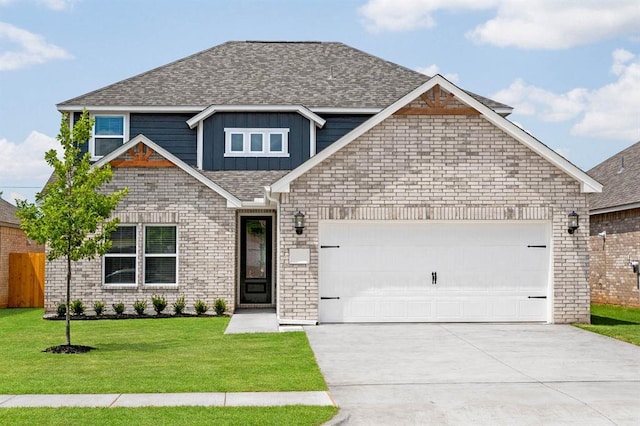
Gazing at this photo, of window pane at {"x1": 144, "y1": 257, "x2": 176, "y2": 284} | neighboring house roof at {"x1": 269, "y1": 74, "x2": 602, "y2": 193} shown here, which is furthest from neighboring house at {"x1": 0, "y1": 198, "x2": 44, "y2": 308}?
neighboring house roof at {"x1": 269, "y1": 74, "x2": 602, "y2": 193}

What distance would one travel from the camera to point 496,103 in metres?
24.0

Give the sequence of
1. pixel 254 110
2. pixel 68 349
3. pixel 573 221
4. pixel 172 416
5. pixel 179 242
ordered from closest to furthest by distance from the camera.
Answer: pixel 172 416, pixel 68 349, pixel 573 221, pixel 179 242, pixel 254 110

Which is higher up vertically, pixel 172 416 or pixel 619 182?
pixel 619 182

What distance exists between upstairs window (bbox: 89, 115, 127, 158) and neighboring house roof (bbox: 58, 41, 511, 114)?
477 mm

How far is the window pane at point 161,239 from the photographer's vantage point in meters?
20.2

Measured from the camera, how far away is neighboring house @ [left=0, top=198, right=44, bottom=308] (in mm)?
24953

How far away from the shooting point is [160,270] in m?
20.1

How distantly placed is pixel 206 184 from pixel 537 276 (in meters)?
8.81

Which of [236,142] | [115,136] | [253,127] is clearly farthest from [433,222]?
[115,136]

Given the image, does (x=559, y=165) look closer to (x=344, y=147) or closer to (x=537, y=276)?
(x=537, y=276)

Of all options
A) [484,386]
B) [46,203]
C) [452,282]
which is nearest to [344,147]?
[452,282]

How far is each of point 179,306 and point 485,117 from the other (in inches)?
365

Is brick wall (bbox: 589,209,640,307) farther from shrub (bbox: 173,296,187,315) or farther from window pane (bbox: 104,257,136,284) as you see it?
window pane (bbox: 104,257,136,284)

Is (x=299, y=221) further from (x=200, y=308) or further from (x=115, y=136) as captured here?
(x=115, y=136)
